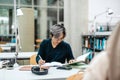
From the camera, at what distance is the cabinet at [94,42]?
17.2 ft

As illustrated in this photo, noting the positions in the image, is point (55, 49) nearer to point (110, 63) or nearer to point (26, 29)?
point (110, 63)

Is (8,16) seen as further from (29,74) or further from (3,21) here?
(29,74)

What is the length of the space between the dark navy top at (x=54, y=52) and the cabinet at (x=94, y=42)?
2.05 meters

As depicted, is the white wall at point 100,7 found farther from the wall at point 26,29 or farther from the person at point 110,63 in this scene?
the person at point 110,63

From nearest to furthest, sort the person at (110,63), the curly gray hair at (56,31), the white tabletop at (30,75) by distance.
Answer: the person at (110,63)
the white tabletop at (30,75)
the curly gray hair at (56,31)

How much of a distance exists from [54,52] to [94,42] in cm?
271

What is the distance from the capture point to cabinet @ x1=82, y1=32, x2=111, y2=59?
17.2ft

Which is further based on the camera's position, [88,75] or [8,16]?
[8,16]

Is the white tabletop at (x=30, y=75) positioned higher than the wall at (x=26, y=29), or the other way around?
the wall at (x=26, y=29)

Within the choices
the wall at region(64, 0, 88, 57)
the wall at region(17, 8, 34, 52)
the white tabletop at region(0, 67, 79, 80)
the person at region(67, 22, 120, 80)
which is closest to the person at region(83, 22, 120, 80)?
the person at region(67, 22, 120, 80)

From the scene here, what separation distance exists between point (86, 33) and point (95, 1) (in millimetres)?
1019

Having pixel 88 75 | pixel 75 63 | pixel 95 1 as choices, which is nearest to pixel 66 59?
pixel 75 63

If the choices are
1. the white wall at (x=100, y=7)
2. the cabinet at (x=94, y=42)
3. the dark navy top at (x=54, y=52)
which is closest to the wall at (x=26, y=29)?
the cabinet at (x=94, y=42)

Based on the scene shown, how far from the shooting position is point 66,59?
10.6ft
